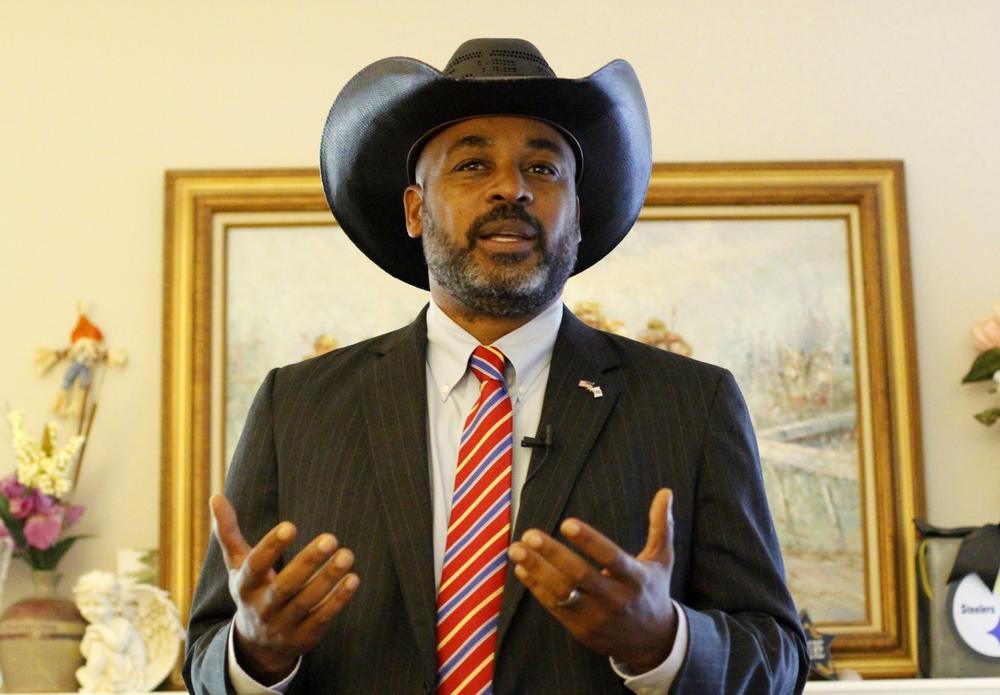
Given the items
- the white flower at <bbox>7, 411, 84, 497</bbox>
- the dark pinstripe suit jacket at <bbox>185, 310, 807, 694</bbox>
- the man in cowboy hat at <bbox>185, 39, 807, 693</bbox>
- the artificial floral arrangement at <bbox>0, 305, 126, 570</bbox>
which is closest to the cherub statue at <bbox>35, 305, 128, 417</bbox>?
the artificial floral arrangement at <bbox>0, 305, 126, 570</bbox>

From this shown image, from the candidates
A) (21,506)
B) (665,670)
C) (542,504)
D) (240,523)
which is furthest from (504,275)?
(21,506)

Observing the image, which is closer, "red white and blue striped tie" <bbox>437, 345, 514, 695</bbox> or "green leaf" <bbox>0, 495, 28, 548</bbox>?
"red white and blue striped tie" <bbox>437, 345, 514, 695</bbox>

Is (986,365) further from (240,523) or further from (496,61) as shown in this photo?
(240,523)

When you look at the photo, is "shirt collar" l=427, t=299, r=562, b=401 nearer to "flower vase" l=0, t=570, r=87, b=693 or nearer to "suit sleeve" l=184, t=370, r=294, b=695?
"suit sleeve" l=184, t=370, r=294, b=695

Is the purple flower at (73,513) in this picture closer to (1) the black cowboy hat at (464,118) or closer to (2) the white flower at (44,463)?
(2) the white flower at (44,463)

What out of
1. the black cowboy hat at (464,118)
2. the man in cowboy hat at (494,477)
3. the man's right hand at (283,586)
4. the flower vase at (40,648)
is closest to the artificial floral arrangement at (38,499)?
the flower vase at (40,648)

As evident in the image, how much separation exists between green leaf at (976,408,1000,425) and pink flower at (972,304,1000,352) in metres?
0.13

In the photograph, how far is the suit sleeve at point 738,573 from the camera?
1484mm

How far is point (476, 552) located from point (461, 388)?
0.25m

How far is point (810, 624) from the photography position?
9.80 ft

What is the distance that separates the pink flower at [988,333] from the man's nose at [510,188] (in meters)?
1.67

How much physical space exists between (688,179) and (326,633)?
1.83 meters

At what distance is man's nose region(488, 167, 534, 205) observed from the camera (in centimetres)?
174

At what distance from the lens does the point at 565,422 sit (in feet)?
5.45
